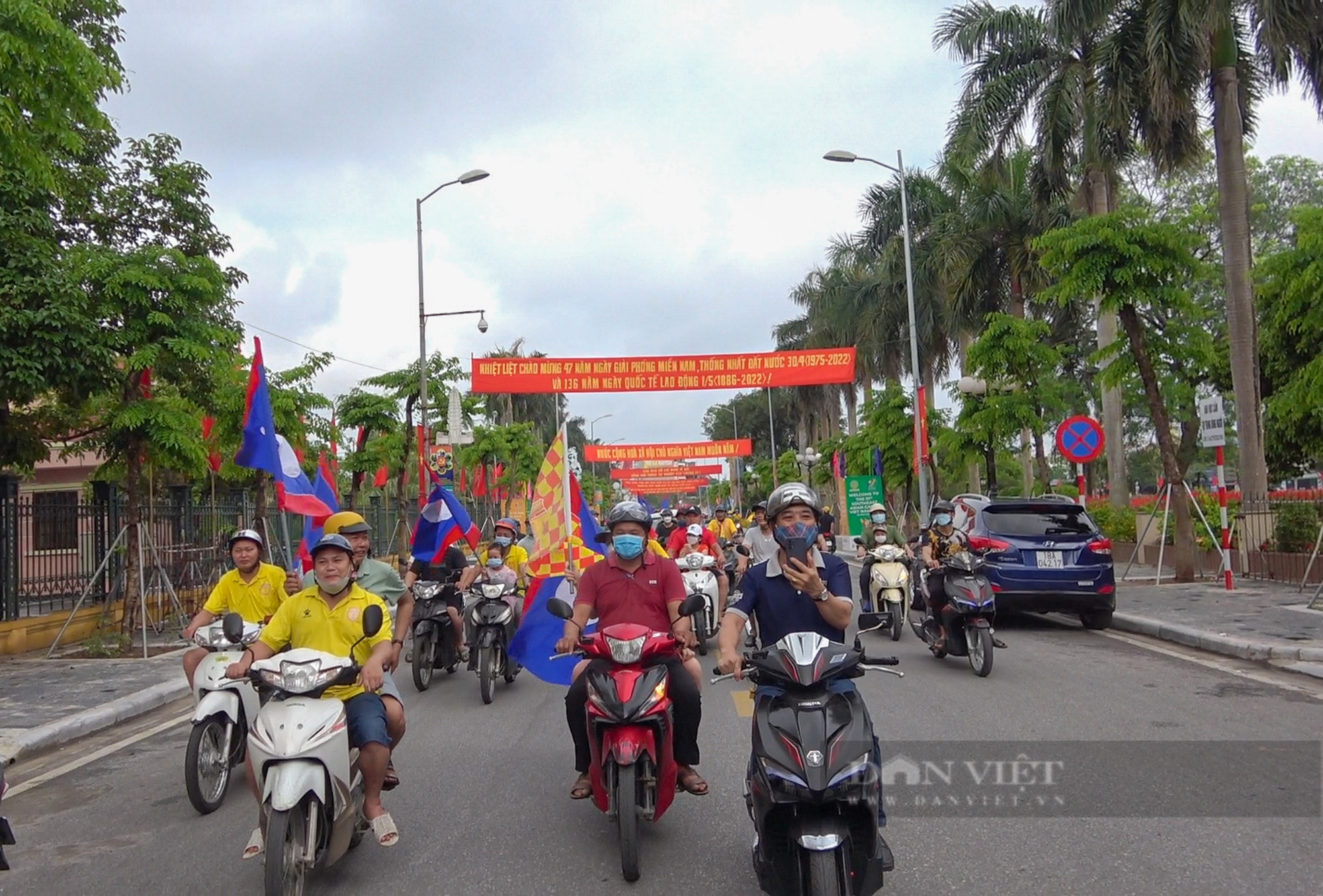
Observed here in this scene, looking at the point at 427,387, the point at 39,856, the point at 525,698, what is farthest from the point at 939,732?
the point at 427,387

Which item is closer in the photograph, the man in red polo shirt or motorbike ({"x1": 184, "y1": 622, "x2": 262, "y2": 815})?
the man in red polo shirt

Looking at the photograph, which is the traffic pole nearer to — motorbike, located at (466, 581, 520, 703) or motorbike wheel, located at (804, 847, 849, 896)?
motorbike, located at (466, 581, 520, 703)

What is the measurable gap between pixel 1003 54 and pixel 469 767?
1008 inches

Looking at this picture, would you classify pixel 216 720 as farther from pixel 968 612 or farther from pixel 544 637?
pixel 968 612

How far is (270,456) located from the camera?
449 inches

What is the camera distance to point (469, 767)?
701cm

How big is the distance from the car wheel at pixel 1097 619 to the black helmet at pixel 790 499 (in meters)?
9.46

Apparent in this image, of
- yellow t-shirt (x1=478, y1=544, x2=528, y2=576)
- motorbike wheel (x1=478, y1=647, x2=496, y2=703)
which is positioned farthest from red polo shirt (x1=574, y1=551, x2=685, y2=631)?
yellow t-shirt (x1=478, y1=544, x2=528, y2=576)

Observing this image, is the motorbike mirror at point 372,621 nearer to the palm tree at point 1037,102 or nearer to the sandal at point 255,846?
the sandal at point 255,846

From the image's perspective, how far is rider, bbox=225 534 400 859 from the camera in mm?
4895

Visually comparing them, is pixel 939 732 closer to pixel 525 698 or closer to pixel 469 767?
pixel 469 767

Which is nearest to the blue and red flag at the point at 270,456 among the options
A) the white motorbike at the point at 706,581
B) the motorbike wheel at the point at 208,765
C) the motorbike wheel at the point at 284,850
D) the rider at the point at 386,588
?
the rider at the point at 386,588

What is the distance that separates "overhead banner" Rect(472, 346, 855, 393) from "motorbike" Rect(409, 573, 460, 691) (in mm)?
Answer: 16355

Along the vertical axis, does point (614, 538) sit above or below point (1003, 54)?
below
